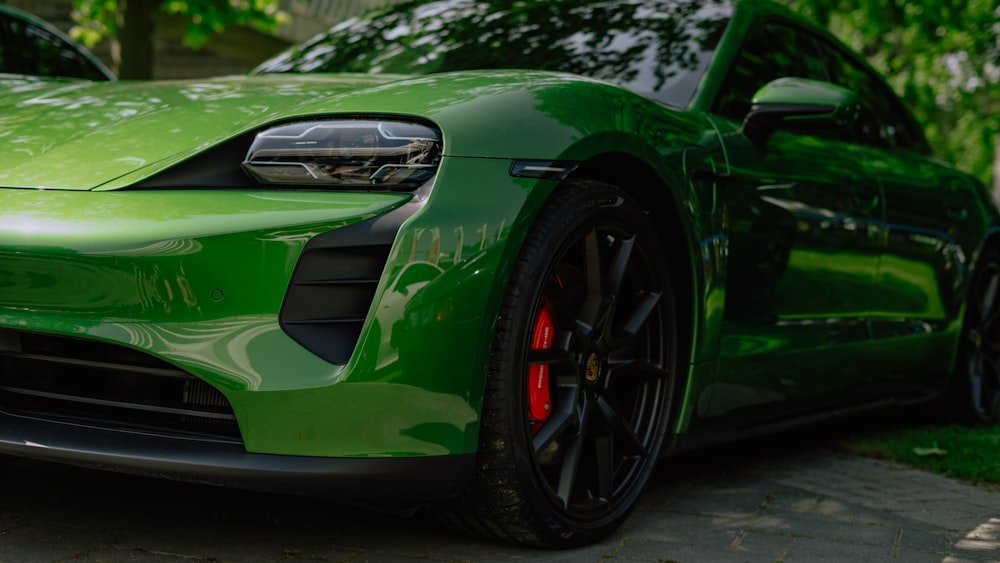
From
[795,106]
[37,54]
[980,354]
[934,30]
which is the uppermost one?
[934,30]

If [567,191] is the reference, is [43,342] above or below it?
below

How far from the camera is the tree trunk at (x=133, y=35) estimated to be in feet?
30.5

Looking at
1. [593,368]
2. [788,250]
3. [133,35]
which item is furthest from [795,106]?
[133,35]

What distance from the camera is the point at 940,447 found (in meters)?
4.67

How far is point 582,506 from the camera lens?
2.84 meters

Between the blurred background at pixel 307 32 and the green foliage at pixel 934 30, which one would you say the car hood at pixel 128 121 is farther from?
the green foliage at pixel 934 30

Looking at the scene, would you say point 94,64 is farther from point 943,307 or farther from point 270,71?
point 943,307

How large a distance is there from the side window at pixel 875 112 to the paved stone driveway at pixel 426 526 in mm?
1429

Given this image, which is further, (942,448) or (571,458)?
(942,448)

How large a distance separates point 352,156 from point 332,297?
318mm

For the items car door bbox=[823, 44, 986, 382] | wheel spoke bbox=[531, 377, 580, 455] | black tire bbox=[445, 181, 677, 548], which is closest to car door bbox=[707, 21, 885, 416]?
car door bbox=[823, 44, 986, 382]

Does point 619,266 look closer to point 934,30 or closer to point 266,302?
point 266,302

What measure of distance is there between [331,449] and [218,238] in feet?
1.52

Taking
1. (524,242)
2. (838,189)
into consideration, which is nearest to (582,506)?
(524,242)
